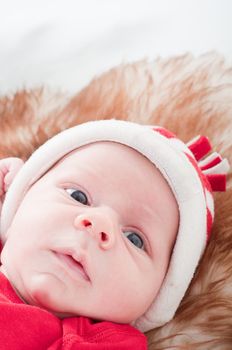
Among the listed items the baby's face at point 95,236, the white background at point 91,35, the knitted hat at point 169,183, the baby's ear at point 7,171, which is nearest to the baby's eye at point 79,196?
the baby's face at point 95,236

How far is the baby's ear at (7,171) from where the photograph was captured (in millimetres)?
1304

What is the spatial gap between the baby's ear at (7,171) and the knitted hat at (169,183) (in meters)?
0.06

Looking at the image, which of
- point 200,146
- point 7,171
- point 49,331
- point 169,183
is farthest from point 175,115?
point 49,331

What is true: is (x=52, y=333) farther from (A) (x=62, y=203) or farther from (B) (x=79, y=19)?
(B) (x=79, y=19)

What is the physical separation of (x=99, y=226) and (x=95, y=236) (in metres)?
0.02

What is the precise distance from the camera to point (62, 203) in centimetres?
111

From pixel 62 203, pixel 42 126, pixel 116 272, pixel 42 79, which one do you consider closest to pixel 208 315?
pixel 116 272

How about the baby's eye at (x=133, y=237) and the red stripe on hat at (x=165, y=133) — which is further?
the red stripe on hat at (x=165, y=133)

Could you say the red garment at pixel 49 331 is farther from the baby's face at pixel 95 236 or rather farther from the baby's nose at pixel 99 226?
the baby's nose at pixel 99 226

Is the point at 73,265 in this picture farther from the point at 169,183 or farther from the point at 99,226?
the point at 169,183

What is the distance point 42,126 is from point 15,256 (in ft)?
1.39

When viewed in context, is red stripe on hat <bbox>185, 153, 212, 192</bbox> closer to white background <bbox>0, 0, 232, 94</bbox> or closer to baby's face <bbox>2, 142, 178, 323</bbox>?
baby's face <bbox>2, 142, 178, 323</bbox>

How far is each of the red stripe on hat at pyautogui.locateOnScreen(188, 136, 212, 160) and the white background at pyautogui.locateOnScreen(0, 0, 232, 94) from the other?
0.78ft

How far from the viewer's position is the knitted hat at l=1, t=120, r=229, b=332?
3.78 feet
